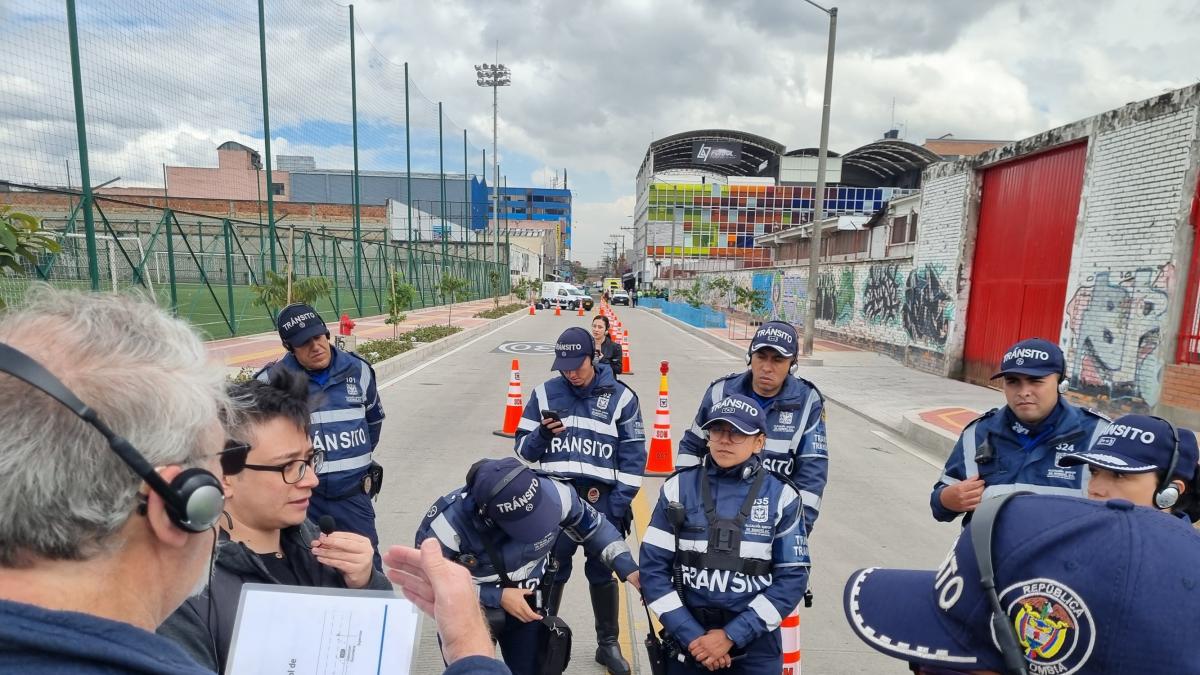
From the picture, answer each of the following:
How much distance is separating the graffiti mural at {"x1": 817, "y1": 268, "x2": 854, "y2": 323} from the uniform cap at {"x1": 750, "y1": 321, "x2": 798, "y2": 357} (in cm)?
1734

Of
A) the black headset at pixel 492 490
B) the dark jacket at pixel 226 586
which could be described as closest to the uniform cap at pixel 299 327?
the dark jacket at pixel 226 586

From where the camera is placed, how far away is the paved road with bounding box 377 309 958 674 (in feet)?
12.0

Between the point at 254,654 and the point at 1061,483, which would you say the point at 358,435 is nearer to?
the point at 254,654

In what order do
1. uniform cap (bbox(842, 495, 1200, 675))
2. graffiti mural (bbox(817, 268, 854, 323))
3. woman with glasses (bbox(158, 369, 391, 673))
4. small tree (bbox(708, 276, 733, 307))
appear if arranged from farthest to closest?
small tree (bbox(708, 276, 733, 307)), graffiti mural (bbox(817, 268, 854, 323)), woman with glasses (bbox(158, 369, 391, 673)), uniform cap (bbox(842, 495, 1200, 675))

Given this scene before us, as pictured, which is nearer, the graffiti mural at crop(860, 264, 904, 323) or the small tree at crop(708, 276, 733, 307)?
the graffiti mural at crop(860, 264, 904, 323)

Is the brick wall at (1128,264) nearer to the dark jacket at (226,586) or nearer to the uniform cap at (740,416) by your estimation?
the uniform cap at (740,416)

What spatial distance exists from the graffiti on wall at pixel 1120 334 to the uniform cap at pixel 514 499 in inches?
374

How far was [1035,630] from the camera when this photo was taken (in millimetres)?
1005

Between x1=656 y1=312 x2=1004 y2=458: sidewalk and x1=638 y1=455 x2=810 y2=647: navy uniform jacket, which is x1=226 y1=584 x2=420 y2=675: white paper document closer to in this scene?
x1=638 y1=455 x2=810 y2=647: navy uniform jacket

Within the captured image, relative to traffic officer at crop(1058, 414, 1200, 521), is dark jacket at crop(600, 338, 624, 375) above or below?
below

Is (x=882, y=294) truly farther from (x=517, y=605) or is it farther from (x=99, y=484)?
(x=99, y=484)

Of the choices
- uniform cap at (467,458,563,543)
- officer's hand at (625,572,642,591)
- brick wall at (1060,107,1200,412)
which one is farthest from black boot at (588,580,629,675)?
brick wall at (1060,107,1200,412)

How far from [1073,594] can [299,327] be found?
3.71m

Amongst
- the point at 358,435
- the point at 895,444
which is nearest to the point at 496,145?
the point at 895,444
